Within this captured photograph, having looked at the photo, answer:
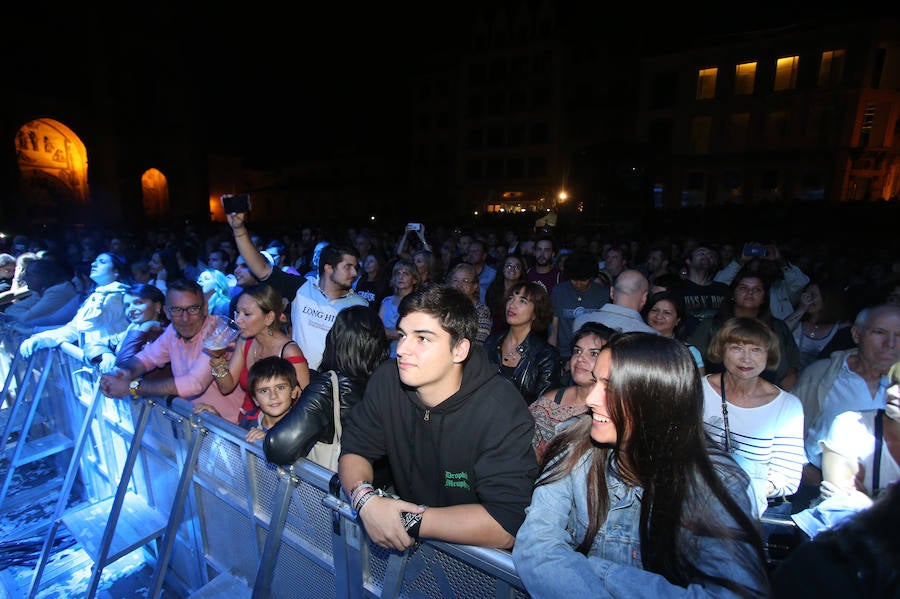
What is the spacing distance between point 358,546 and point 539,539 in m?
1.05

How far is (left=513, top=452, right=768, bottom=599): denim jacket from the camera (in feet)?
4.19

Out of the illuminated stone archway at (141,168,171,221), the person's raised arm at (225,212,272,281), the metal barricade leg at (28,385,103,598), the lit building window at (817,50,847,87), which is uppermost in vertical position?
the lit building window at (817,50,847,87)

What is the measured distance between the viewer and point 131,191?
33.0 meters

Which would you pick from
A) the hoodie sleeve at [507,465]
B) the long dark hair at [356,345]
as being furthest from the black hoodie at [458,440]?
the long dark hair at [356,345]

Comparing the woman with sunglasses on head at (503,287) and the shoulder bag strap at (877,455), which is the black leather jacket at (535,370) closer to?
the woman with sunglasses on head at (503,287)

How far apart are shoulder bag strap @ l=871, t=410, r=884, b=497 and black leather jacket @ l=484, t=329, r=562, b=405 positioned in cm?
181

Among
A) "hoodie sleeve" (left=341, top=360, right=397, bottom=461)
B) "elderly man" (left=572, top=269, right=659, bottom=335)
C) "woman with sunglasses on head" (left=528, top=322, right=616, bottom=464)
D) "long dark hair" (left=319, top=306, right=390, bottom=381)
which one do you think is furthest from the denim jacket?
"elderly man" (left=572, top=269, right=659, bottom=335)

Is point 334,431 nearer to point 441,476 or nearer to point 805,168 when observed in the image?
point 441,476

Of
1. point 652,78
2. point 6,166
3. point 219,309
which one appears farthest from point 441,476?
point 6,166

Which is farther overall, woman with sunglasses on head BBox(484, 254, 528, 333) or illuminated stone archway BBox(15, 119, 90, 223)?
illuminated stone archway BBox(15, 119, 90, 223)

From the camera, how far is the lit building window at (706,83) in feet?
93.9

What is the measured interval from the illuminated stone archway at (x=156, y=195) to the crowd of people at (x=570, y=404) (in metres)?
38.0

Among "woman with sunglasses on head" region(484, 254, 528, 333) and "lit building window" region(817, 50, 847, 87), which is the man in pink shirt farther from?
"lit building window" region(817, 50, 847, 87)

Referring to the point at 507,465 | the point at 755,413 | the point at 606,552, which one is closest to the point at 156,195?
the point at 507,465
